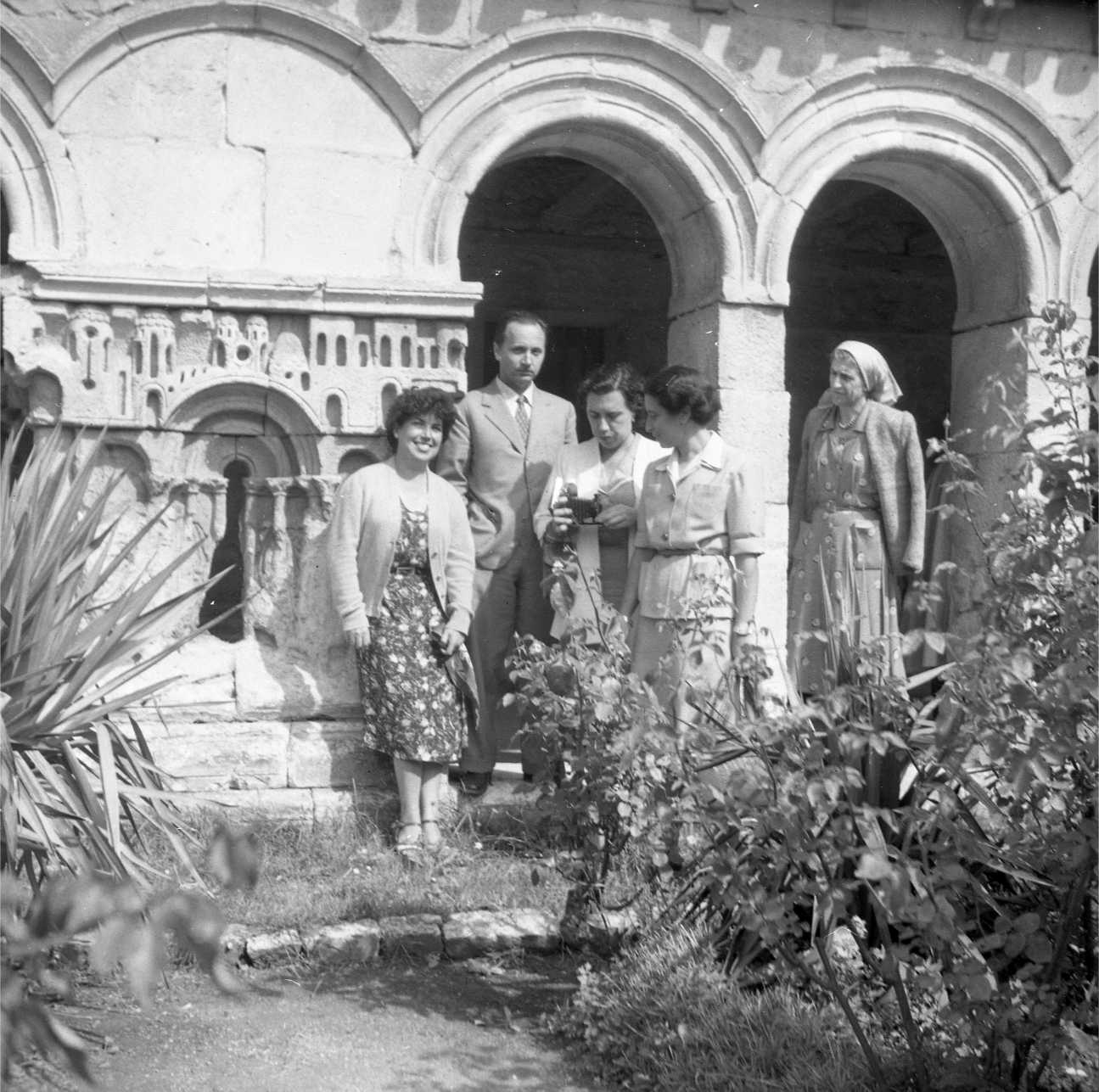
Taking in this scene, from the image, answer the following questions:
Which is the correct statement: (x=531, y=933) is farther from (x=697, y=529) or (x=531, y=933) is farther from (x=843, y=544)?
(x=843, y=544)

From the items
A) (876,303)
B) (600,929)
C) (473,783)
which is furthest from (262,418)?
(876,303)

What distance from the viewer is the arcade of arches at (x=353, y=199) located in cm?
560

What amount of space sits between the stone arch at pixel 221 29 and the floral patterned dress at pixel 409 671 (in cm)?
167

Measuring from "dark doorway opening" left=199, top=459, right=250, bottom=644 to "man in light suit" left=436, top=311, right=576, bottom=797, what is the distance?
90 centimetres

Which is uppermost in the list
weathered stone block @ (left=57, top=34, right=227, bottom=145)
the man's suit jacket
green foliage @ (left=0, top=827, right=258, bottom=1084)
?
weathered stone block @ (left=57, top=34, right=227, bottom=145)

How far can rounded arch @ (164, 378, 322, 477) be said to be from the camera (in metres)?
5.75

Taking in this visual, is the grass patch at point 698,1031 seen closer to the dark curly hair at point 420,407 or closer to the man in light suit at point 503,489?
the man in light suit at point 503,489

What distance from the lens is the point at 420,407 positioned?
217 inches

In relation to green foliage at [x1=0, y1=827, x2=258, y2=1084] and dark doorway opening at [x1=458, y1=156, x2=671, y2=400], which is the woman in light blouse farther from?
dark doorway opening at [x1=458, y1=156, x2=671, y2=400]

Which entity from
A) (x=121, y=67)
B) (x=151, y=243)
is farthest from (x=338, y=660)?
(x=121, y=67)

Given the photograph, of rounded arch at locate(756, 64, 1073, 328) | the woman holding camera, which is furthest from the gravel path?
rounded arch at locate(756, 64, 1073, 328)

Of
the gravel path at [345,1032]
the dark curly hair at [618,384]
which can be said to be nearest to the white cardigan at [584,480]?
the dark curly hair at [618,384]

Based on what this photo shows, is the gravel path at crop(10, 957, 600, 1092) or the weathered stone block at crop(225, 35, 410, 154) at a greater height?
the weathered stone block at crop(225, 35, 410, 154)

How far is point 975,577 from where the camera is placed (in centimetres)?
372
